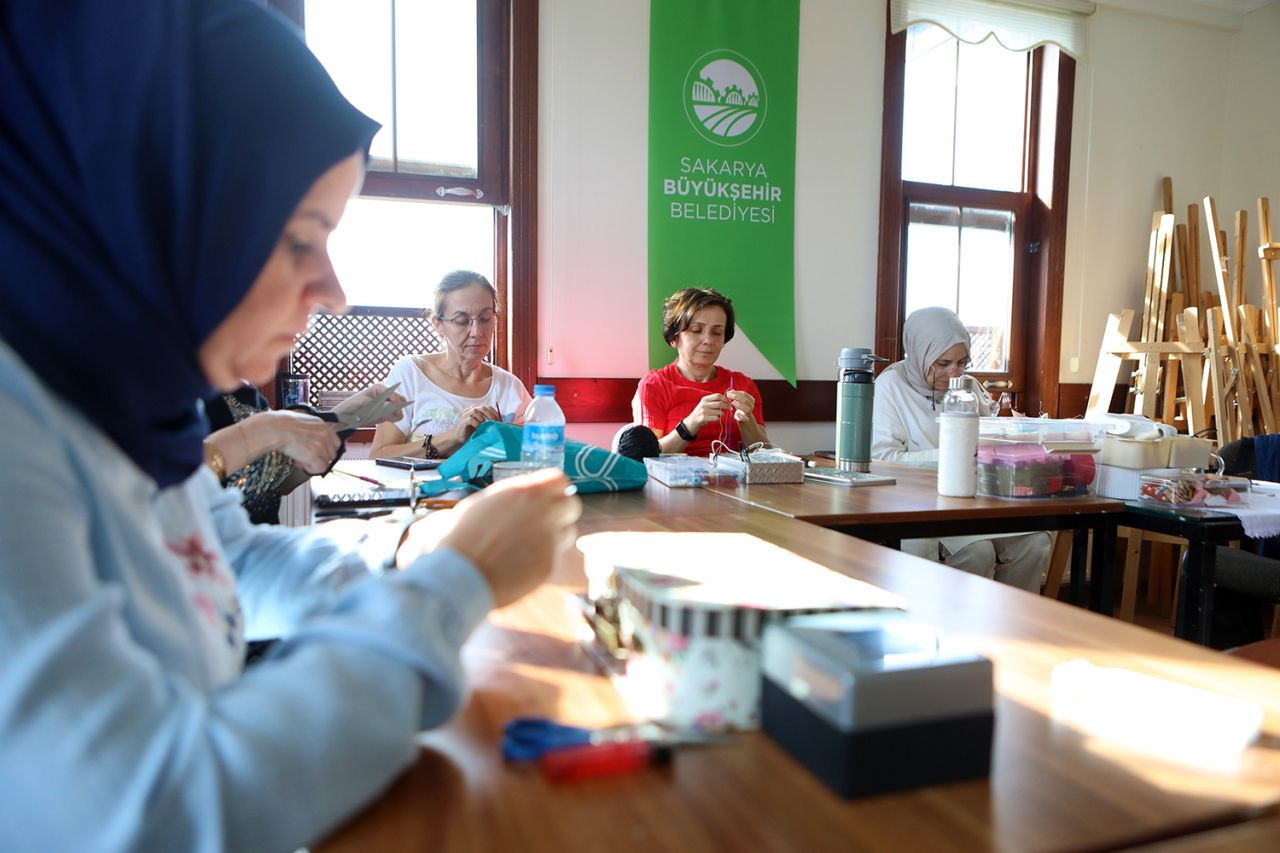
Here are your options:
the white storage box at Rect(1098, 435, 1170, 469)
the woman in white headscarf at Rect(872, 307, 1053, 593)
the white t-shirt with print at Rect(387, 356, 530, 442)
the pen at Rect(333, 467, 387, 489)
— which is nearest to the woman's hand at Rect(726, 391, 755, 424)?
the woman in white headscarf at Rect(872, 307, 1053, 593)

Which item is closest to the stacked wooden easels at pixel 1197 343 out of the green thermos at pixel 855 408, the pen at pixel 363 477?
the green thermos at pixel 855 408

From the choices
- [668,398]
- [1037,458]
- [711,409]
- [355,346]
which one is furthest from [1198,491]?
[355,346]

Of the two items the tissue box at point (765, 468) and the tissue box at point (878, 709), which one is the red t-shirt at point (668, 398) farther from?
the tissue box at point (878, 709)

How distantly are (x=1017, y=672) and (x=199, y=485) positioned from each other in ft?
2.70

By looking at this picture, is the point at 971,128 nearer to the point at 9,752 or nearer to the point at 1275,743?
the point at 1275,743

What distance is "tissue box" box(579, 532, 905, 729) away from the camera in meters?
0.63

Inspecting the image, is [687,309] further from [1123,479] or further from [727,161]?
[1123,479]

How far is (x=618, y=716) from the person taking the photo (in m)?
0.67

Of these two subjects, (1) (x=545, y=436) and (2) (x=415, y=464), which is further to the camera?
(2) (x=415, y=464)

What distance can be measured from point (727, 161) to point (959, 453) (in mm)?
2213

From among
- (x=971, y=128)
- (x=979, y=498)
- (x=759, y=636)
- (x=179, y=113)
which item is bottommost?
(x=979, y=498)

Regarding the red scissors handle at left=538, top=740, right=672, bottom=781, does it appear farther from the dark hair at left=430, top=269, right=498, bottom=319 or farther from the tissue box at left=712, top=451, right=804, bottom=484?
the dark hair at left=430, top=269, right=498, bottom=319

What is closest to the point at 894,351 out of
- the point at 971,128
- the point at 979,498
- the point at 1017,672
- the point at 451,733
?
the point at 971,128

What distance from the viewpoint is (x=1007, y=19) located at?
13.3 ft
